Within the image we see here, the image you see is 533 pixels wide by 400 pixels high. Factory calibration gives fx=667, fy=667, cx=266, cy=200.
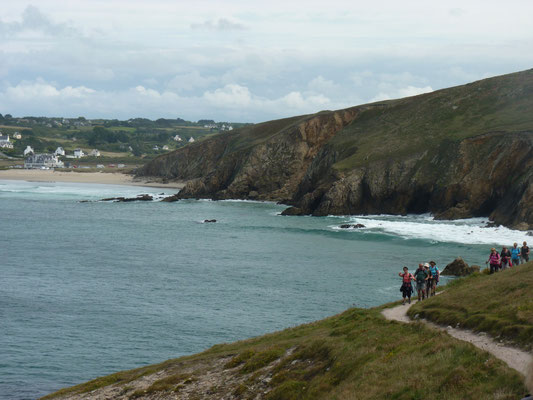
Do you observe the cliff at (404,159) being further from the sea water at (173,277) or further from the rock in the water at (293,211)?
the sea water at (173,277)

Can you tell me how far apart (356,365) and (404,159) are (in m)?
87.9

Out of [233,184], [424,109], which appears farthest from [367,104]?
[233,184]

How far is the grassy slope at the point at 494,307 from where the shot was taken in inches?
811

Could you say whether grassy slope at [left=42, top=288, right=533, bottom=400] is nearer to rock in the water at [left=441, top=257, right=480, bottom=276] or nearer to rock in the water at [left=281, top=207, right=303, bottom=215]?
rock in the water at [left=441, top=257, right=480, bottom=276]

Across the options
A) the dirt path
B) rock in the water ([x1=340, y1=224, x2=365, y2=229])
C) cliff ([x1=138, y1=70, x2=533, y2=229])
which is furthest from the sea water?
the dirt path

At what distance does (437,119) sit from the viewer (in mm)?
120125

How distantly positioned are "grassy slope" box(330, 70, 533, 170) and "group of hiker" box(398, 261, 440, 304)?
74.2 metres

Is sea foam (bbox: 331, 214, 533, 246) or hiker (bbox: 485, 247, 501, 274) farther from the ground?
hiker (bbox: 485, 247, 501, 274)

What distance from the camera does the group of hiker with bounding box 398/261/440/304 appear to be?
3077 centimetres

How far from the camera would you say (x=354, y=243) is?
7275 centimetres

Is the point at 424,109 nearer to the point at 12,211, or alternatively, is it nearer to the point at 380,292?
the point at 12,211

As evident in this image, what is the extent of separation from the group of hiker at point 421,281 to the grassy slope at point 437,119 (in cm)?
7423

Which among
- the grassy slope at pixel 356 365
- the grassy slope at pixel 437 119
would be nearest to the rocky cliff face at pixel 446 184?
the grassy slope at pixel 437 119

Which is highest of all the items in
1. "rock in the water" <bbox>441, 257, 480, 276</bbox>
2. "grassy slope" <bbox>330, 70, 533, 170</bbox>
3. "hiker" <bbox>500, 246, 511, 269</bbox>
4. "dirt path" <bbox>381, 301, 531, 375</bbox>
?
"grassy slope" <bbox>330, 70, 533, 170</bbox>
